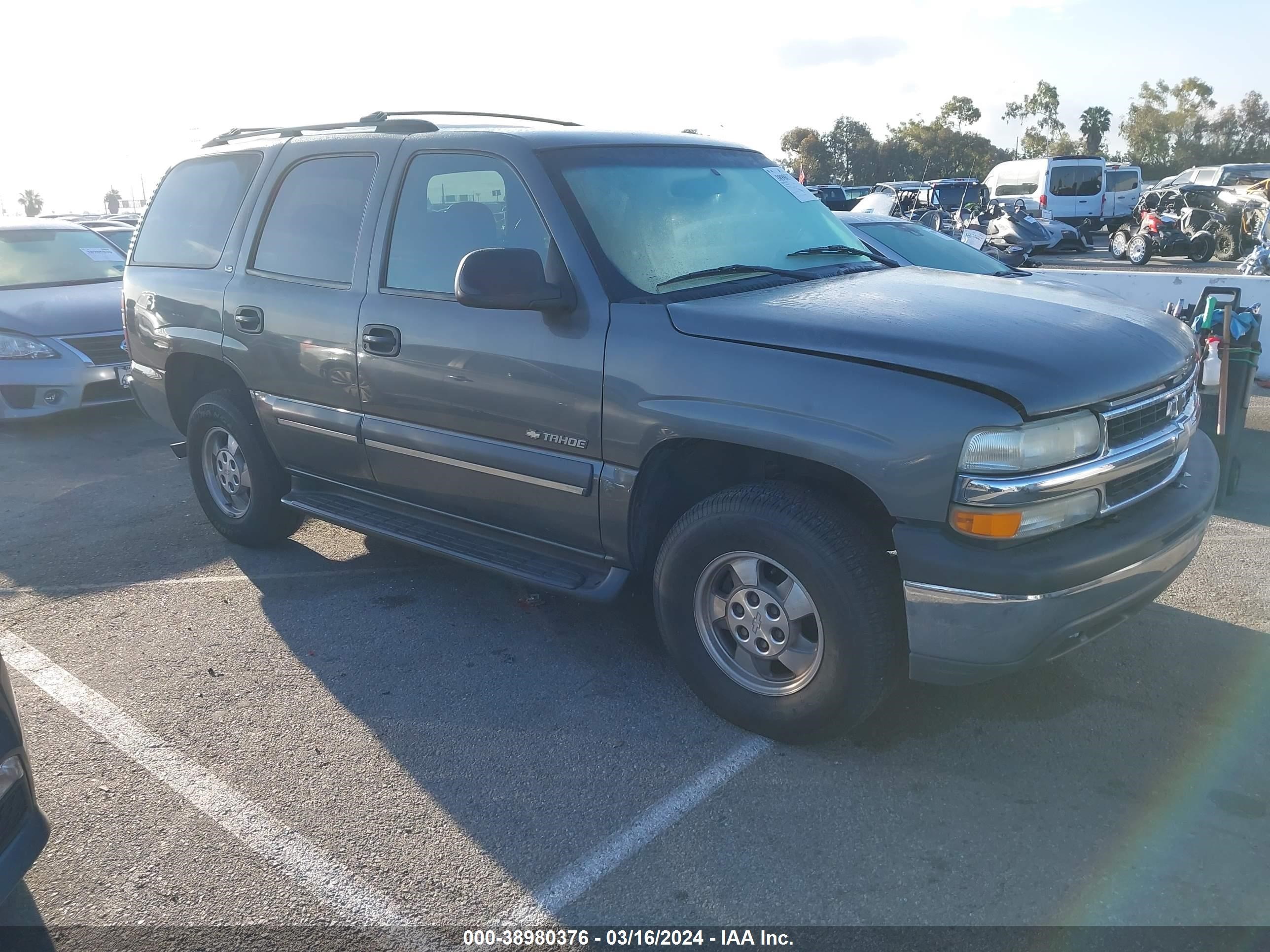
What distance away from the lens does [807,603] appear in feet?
10.4

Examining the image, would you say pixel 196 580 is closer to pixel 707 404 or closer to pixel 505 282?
pixel 505 282

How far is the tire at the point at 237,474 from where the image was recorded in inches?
198

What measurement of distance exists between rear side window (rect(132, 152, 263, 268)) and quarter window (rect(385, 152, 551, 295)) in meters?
1.30

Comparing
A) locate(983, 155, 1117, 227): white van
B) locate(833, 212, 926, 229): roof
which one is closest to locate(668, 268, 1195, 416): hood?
locate(833, 212, 926, 229): roof

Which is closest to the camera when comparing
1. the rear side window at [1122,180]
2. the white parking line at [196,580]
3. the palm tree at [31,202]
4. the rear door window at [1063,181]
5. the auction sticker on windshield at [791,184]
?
the auction sticker on windshield at [791,184]

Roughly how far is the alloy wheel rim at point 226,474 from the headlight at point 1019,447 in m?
3.71

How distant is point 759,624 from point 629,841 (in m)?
0.82

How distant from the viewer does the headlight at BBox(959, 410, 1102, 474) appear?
279 cm

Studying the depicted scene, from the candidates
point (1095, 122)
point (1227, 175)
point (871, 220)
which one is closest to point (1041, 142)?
point (1095, 122)

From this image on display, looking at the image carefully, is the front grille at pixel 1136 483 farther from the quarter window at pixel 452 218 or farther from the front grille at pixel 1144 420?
the quarter window at pixel 452 218

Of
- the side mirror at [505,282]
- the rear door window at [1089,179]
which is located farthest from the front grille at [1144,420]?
the rear door window at [1089,179]

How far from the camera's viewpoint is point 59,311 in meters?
8.43

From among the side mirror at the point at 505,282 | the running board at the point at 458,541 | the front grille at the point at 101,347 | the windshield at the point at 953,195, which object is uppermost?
the windshield at the point at 953,195

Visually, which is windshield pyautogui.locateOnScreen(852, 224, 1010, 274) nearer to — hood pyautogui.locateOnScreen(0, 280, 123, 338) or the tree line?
hood pyautogui.locateOnScreen(0, 280, 123, 338)
